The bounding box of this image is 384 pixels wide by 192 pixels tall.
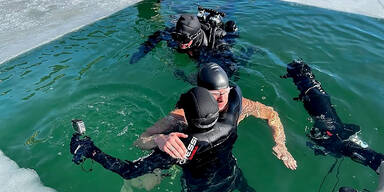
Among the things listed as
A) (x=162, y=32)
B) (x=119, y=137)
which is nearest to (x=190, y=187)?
(x=119, y=137)

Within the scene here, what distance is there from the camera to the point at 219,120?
2.78 meters

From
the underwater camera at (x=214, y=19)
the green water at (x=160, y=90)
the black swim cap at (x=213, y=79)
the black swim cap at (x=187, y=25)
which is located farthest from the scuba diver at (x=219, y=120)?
the underwater camera at (x=214, y=19)

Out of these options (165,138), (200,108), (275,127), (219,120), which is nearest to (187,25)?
(275,127)

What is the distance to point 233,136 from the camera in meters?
2.89

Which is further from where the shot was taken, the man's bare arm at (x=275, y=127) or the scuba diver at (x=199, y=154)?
the man's bare arm at (x=275, y=127)

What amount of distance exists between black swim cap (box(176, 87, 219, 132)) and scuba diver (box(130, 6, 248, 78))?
284 centimetres

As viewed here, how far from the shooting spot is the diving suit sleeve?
2.69 meters

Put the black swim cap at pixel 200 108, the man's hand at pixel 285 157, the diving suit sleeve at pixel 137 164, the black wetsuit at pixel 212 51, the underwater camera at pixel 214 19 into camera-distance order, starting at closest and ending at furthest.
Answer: the black swim cap at pixel 200 108, the diving suit sleeve at pixel 137 164, the man's hand at pixel 285 157, the black wetsuit at pixel 212 51, the underwater camera at pixel 214 19

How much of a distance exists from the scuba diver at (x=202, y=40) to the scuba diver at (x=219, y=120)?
5.90ft

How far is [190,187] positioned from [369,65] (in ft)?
15.1

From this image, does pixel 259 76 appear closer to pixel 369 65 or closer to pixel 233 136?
pixel 369 65

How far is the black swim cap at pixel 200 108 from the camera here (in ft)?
7.50

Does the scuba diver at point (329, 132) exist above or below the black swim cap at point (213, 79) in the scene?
below

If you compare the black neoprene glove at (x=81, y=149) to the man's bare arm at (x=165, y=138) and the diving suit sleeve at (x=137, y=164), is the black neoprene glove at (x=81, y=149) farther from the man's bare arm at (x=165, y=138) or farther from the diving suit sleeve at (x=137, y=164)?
the man's bare arm at (x=165, y=138)
